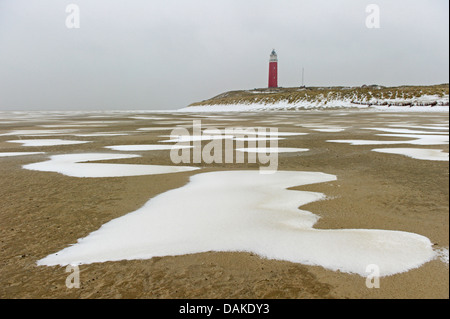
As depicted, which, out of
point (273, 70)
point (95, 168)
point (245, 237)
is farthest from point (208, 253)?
point (273, 70)

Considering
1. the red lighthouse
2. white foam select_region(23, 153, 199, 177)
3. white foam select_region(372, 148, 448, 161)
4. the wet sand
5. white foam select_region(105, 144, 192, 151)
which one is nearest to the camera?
the wet sand

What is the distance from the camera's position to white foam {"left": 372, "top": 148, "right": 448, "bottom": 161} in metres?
8.72

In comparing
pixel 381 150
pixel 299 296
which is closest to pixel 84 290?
pixel 299 296

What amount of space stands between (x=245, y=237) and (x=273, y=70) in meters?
109

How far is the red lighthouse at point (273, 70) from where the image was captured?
105062 mm

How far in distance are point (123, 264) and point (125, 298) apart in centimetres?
61

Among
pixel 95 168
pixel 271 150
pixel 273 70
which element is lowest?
pixel 95 168

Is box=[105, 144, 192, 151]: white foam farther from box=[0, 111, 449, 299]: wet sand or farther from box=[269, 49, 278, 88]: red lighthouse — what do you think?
box=[269, 49, 278, 88]: red lighthouse

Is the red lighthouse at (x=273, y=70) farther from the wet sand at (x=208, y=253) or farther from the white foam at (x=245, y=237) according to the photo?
the white foam at (x=245, y=237)

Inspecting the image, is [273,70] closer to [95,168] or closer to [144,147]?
[144,147]

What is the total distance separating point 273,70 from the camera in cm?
10762

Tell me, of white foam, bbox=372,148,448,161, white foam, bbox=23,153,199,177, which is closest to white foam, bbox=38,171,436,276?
white foam, bbox=23,153,199,177

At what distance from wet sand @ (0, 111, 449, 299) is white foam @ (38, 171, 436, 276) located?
167 mm

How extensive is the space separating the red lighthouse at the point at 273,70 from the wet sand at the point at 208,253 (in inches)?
4025
